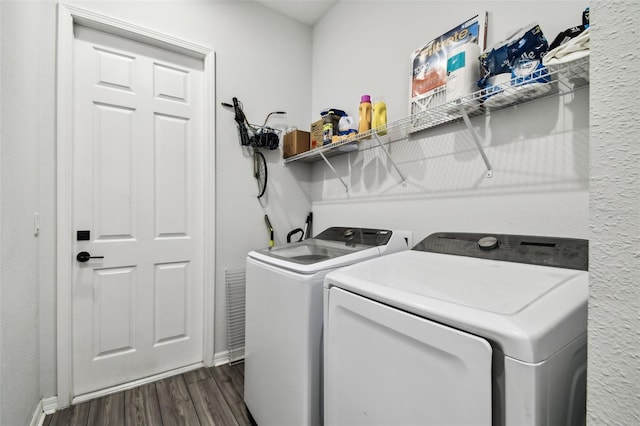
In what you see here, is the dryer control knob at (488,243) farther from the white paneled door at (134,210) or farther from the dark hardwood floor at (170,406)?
the white paneled door at (134,210)

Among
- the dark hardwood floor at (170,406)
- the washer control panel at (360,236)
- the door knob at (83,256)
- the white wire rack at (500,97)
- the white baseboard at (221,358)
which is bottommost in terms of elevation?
the dark hardwood floor at (170,406)

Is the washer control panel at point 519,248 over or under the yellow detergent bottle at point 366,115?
under

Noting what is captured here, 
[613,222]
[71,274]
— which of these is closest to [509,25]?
[613,222]

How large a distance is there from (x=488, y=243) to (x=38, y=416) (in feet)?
8.49

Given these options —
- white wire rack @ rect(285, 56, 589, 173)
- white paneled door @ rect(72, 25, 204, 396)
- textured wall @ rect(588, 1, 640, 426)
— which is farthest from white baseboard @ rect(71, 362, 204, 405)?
textured wall @ rect(588, 1, 640, 426)

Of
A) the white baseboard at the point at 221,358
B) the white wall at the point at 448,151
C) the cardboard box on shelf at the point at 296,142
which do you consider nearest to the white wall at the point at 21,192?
the white baseboard at the point at 221,358

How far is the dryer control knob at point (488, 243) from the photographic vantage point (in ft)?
3.71

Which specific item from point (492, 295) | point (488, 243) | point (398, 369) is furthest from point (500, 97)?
point (398, 369)

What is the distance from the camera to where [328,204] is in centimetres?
247

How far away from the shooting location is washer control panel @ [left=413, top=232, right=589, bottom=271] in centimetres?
93

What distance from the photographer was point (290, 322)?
48.4 inches

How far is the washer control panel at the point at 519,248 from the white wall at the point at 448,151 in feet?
0.42

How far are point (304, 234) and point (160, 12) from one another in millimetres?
2051

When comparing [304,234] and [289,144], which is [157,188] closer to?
[289,144]
